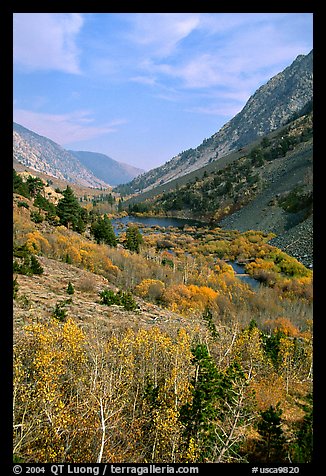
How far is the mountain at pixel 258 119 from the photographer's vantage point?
395ft

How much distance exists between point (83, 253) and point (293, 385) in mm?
14045

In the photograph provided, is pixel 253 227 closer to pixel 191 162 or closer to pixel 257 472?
pixel 257 472

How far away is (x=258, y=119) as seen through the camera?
133 metres

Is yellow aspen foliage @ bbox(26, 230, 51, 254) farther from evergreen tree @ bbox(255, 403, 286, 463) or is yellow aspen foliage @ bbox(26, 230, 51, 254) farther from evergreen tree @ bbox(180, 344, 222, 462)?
evergreen tree @ bbox(255, 403, 286, 463)

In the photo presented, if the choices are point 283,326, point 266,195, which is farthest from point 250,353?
point 266,195

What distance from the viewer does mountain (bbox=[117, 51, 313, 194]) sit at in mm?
120312

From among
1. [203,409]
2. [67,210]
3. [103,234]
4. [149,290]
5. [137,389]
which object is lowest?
[149,290]

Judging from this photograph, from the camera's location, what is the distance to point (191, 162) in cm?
14112

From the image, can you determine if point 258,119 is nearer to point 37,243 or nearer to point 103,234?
point 103,234

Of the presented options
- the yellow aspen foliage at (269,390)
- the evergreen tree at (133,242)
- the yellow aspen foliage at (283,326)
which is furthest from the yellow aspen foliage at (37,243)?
the yellow aspen foliage at (269,390)
